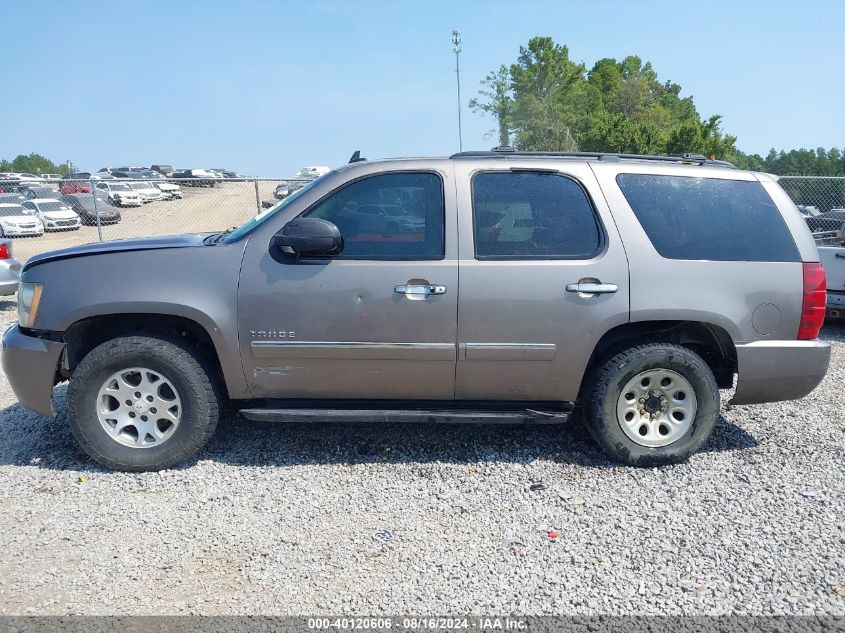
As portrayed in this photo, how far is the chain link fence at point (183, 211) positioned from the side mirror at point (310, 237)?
546 cm

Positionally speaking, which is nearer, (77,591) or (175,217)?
(77,591)

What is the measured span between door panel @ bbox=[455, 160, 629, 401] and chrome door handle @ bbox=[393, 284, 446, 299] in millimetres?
141

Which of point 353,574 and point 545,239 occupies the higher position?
point 545,239

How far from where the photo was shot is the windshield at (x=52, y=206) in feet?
80.3

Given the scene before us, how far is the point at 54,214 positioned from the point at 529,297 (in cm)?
2463

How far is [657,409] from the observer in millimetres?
4195

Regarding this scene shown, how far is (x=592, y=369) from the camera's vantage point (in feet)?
13.9

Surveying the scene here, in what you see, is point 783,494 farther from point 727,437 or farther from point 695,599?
point 695,599

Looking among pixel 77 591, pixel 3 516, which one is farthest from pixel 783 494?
pixel 3 516

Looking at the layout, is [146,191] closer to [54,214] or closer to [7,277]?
[54,214]

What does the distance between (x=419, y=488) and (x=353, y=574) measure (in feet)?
3.01

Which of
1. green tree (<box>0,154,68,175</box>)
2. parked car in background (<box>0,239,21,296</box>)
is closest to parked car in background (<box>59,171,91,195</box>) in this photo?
parked car in background (<box>0,239,21,296</box>)

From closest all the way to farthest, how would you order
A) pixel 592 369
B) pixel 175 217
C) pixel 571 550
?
pixel 571 550 < pixel 592 369 < pixel 175 217

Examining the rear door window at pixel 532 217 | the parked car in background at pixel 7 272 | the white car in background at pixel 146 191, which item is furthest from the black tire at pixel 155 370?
the white car in background at pixel 146 191
